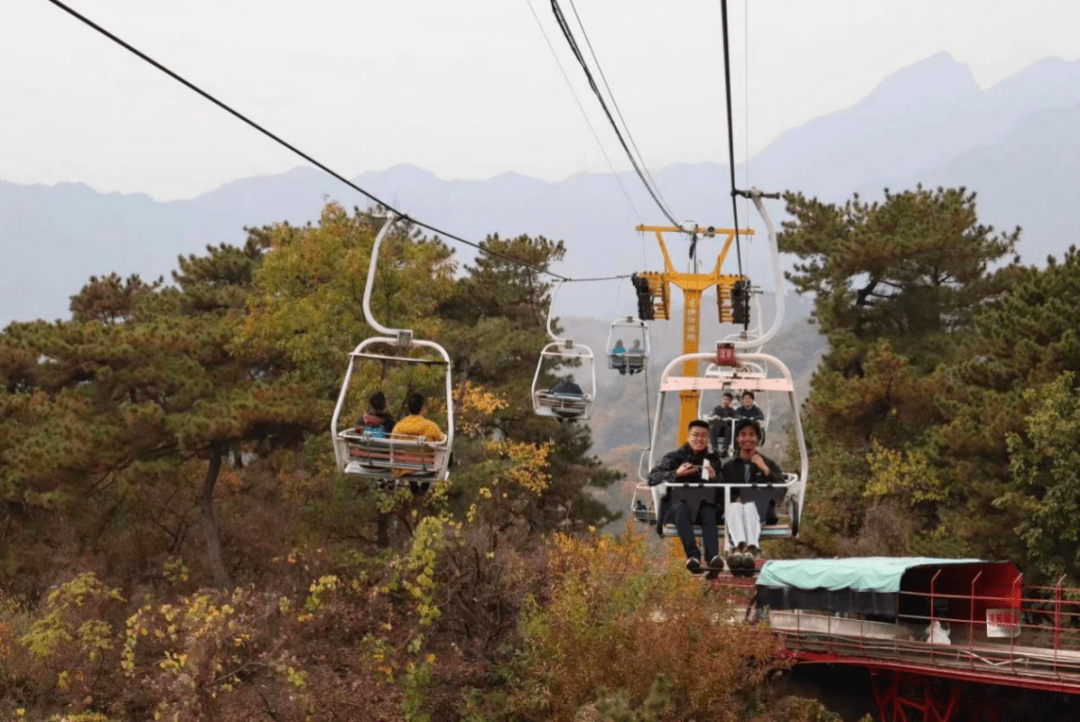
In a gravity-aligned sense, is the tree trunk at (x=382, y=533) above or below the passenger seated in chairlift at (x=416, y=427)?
below

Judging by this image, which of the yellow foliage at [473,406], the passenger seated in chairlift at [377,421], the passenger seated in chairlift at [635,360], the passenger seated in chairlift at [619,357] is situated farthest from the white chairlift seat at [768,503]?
the yellow foliage at [473,406]

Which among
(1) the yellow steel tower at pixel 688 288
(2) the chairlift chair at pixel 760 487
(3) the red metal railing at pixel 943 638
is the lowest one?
(3) the red metal railing at pixel 943 638

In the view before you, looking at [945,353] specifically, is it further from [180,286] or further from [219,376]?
[180,286]

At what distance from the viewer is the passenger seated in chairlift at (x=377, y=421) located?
16141 millimetres

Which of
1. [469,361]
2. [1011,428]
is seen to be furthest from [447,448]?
[469,361]

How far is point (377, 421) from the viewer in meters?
16.6

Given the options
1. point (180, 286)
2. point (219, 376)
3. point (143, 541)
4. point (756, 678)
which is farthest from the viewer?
point (180, 286)

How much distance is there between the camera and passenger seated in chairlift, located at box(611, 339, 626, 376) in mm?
34750

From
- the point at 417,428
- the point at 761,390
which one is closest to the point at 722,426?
the point at 417,428

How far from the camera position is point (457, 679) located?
26797 millimetres

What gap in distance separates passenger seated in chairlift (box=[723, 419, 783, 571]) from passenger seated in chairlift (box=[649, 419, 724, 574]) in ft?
0.76

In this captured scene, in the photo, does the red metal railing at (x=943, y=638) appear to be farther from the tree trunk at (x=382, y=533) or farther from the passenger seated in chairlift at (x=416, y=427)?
the passenger seated in chairlift at (x=416, y=427)

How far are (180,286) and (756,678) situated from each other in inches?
1341

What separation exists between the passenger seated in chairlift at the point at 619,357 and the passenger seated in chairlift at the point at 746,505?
2031 cm
